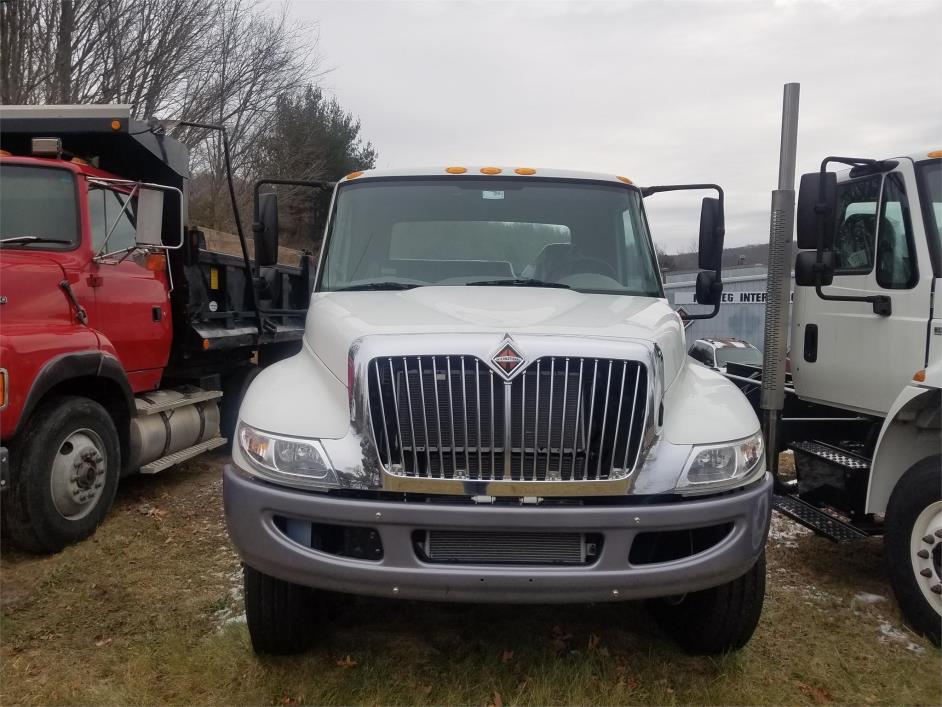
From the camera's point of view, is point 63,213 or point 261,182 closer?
point 261,182

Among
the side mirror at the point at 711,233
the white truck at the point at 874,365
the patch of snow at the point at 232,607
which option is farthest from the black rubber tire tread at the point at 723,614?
the patch of snow at the point at 232,607

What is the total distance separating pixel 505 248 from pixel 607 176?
840 millimetres

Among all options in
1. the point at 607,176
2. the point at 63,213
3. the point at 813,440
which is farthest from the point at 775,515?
the point at 63,213

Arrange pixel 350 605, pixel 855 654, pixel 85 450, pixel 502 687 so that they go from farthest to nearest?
pixel 85 450 < pixel 350 605 < pixel 855 654 < pixel 502 687

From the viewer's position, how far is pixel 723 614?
334 centimetres

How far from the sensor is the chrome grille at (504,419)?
2891 millimetres

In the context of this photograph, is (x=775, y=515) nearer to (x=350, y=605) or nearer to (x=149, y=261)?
(x=350, y=605)

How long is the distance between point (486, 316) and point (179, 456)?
4252 mm

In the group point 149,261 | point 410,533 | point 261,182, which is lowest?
point 410,533

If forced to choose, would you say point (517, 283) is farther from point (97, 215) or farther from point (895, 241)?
point (97, 215)

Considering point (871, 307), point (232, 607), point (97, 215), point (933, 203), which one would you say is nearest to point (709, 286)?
point (871, 307)

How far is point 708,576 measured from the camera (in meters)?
2.93

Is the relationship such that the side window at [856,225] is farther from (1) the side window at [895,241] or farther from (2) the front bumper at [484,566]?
(2) the front bumper at [484,566]

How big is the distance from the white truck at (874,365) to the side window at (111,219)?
15.3 feet
